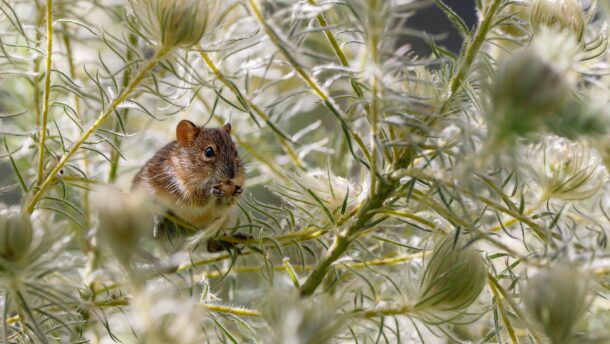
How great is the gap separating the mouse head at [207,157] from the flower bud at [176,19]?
34 centimetres

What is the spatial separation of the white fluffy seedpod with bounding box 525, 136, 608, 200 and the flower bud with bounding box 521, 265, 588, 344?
0.19 m

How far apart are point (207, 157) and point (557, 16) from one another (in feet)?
1.53

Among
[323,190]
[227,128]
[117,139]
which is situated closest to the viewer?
[323,190]

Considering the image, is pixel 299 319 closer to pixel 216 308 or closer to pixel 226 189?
pixel 216 308

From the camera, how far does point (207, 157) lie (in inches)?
34.7

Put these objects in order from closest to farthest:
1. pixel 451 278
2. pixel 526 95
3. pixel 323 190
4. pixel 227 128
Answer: pixel 526 95, pixel 451 278, pixel 323 190, pixel 227 128

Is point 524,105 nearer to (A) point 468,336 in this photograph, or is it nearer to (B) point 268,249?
(B) point 268,249

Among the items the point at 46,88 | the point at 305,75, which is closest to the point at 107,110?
the point at 46,88

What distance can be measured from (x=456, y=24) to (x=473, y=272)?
173mm

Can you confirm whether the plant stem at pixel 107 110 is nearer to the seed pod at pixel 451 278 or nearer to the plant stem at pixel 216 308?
the plant stem at pixel 216 308

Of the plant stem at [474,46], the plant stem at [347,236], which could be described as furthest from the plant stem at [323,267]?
the plant stem at [474,46]

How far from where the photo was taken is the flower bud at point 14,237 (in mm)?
393

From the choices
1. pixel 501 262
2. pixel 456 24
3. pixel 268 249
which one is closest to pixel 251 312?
pixel 268 249

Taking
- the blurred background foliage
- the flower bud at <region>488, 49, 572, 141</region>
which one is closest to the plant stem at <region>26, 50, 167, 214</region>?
the blurred background foliage
